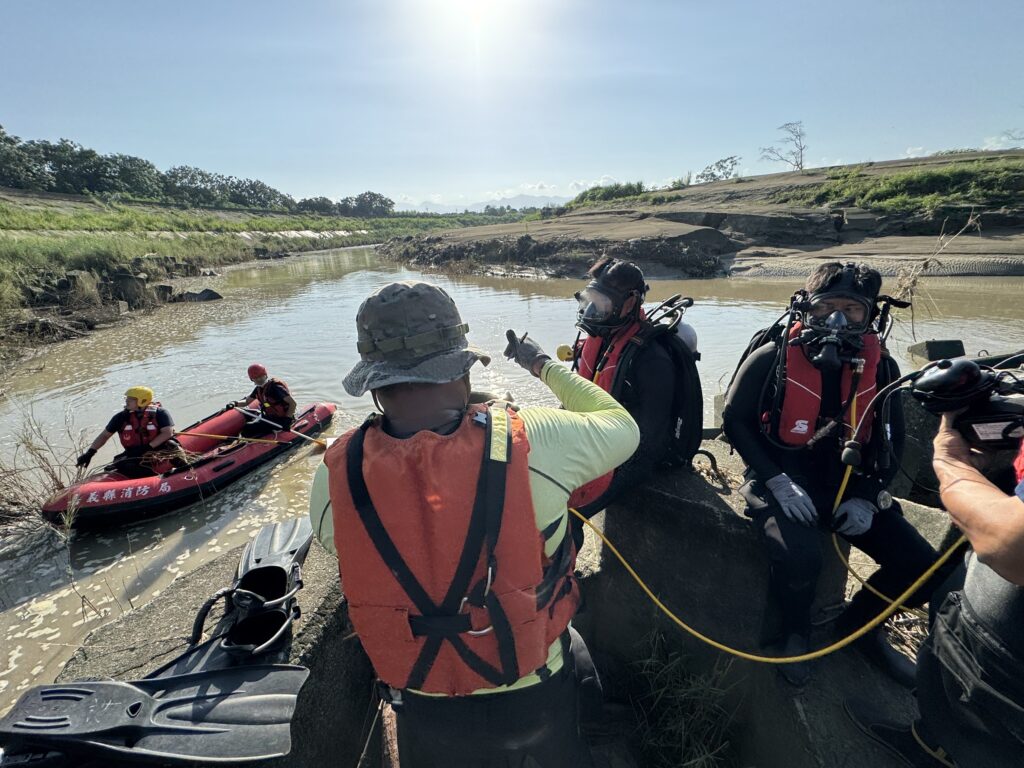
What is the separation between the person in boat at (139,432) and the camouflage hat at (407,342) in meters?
6.23

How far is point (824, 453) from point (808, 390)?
35 centimetres

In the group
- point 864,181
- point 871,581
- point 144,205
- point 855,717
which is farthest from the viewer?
point 144,205

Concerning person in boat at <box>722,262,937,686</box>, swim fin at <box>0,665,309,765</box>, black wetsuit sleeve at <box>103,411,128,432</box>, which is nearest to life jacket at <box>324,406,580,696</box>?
swim fin at <box>0,665,309,765</box>

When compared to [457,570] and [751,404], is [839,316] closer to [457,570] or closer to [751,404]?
[751,404]

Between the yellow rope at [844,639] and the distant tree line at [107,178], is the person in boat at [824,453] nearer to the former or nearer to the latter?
the yellow rope at [844,639]

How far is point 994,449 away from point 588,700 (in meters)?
1.72

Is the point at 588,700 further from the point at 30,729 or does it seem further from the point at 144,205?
the point at 144,205

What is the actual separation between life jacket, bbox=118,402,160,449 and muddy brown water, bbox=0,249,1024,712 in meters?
1.08

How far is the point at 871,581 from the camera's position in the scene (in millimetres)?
2230

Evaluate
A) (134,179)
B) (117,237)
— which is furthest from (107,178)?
(117,237)

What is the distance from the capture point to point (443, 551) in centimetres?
130

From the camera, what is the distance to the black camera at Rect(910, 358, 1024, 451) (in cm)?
→ 133

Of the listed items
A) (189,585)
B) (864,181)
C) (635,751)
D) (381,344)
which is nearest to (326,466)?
(381,344)

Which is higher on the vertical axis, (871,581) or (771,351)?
(771,351)
